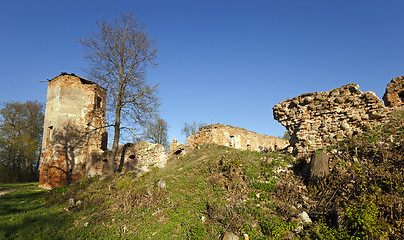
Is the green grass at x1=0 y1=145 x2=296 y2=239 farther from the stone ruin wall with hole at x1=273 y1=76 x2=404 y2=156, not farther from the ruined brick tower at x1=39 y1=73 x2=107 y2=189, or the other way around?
the ruined brick tower at x1=39 y1=73 x2=107 y2=189

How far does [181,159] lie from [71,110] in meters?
8.06

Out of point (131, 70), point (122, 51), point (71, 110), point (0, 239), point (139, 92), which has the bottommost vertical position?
point (0, 239)

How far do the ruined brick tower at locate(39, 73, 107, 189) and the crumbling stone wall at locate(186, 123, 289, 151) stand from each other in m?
7.58

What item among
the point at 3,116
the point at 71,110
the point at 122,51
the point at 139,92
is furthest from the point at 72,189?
the point at 3,116

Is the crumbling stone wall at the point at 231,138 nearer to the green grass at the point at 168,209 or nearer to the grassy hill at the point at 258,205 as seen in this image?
the green grass at the point at 168,209

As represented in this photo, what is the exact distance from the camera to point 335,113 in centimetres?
783

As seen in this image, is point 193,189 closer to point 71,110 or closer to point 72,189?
point 72,189

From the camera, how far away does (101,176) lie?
1327 centimetres

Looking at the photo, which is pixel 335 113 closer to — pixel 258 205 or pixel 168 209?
pixel 258 205

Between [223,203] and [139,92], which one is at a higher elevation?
[139,92]

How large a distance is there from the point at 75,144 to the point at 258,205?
12.5 metres

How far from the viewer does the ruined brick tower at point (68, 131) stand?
1280cm

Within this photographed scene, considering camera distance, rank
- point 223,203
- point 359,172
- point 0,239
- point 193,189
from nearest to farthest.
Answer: point 0,239 < point 359,172 < point 223,203 < point 193,189

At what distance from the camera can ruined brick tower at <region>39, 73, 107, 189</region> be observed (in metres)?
12.8
